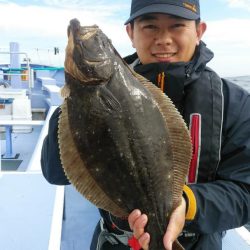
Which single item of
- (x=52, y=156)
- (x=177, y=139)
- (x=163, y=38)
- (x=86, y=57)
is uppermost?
(x=163, y=38)

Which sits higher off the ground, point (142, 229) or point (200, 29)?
point (200, 29)

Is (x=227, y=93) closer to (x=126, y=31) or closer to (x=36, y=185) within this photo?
(x=126, y=31)

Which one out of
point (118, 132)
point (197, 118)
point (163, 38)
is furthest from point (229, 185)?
point (163, 38)

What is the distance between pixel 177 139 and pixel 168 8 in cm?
72

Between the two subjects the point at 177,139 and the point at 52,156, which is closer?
the point at 177,139

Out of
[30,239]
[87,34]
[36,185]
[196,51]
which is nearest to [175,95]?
[196,51]

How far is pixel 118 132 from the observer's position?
5.28 ft

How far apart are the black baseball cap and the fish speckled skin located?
0.38 m

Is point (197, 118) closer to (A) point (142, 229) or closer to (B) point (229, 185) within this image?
(B) point (229, 185)

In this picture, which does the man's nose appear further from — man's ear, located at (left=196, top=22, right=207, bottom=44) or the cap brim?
man's ear, located at (left=196, top=22, right=207, bottom=44)

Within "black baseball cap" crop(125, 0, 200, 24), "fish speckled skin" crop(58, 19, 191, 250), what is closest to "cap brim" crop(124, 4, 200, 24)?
"black baseball cap" crop(125, 0, 200, 24)

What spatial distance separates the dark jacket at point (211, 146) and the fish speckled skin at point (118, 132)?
305 millimetres

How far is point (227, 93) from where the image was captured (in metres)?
2.13

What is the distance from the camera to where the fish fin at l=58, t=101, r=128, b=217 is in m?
1.68
